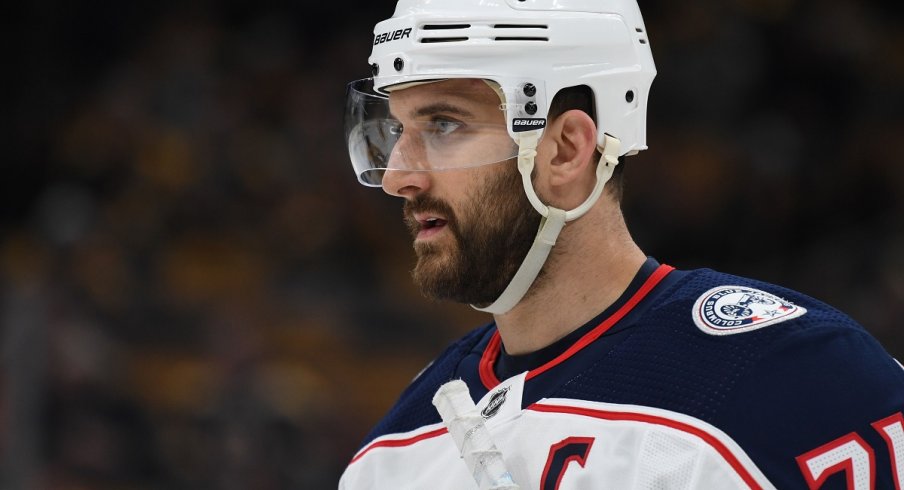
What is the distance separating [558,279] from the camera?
1.87 metres

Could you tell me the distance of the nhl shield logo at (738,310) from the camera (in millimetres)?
1671

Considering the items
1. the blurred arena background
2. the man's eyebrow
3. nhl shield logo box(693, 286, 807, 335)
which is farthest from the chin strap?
the blurred arena background

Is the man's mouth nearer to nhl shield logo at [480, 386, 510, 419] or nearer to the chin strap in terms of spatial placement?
the chin strap

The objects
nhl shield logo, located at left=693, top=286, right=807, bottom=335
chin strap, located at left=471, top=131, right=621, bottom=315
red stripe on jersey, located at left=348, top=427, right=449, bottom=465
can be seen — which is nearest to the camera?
nhl shield logo, located at left=693, top=286, right=807, bottom=335

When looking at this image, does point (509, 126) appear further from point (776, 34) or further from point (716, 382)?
point (776, 34)

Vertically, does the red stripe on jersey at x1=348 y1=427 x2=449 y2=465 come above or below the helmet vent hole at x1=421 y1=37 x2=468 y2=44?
below

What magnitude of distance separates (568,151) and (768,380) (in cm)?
49

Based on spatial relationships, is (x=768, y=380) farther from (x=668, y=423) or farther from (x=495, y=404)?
(x=495, y=404)

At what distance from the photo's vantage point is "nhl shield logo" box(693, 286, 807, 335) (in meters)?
1.67

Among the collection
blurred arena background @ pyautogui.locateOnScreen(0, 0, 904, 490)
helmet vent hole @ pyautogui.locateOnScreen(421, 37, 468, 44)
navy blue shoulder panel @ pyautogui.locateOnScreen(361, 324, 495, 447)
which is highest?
helmet vent hole @ pyautogui.locateOnScreen(421, 37, 468, 44)

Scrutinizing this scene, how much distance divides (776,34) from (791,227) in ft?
3.52

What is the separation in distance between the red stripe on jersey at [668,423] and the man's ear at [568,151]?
335 mm

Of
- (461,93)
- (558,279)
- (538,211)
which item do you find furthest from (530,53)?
(558,279)

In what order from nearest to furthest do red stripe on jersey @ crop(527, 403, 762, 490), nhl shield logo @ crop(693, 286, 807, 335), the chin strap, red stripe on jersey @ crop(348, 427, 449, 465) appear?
red stripe on jersey @ crop(527, 403, 762, 490), nhl shield logo @ crop(693, 286, 807, 335), the chin strap, red stripe on jersey @ crop(348, 427, 449, 465)
